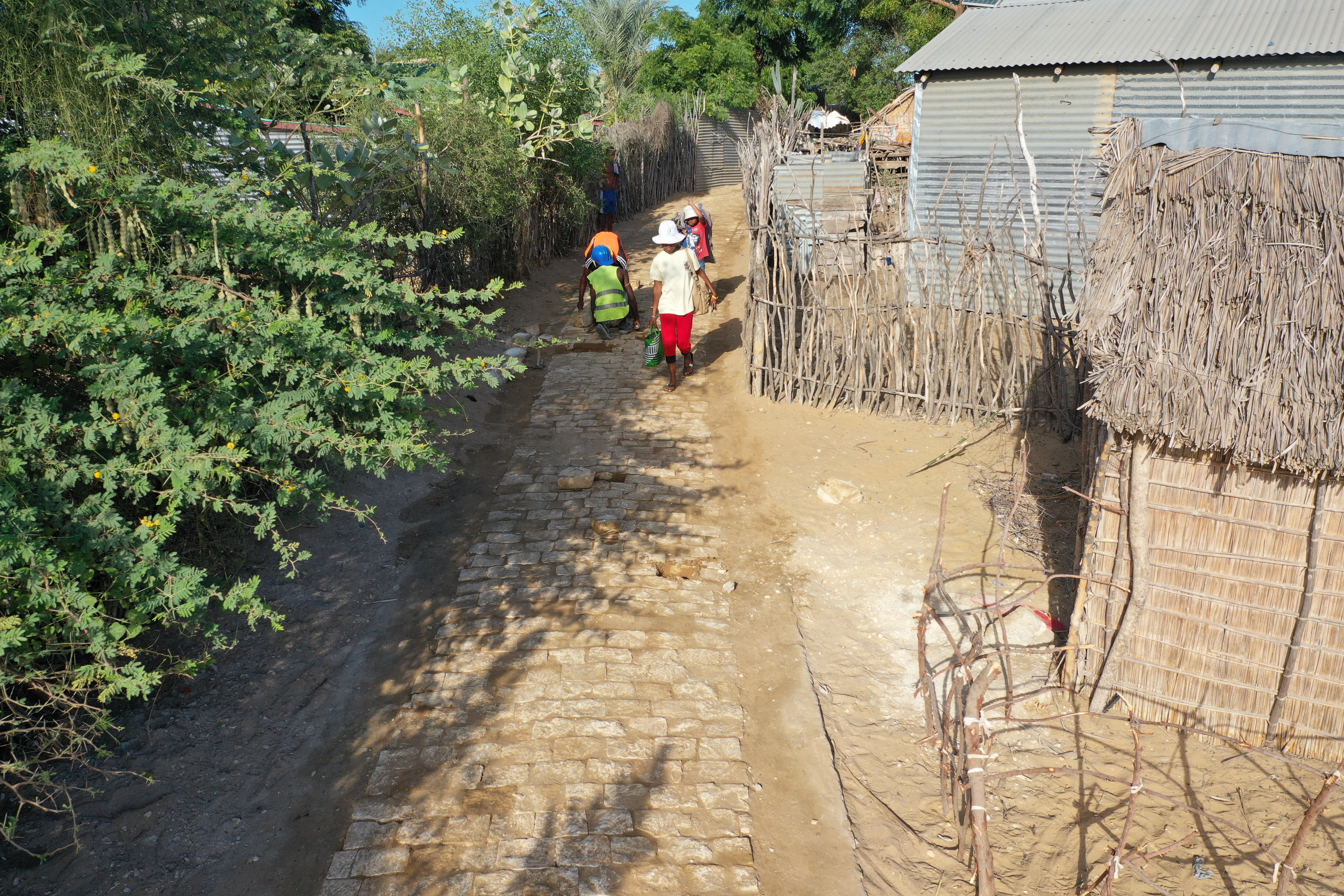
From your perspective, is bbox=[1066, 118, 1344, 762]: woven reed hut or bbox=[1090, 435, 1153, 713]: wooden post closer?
bbox=[1066, 118, 1344, 762]: woven reed hut

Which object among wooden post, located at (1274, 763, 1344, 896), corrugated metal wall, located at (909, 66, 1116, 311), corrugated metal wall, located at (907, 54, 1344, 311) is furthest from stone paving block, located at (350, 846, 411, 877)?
corrugated metal wall, located at (909, 66, 1116, 311)

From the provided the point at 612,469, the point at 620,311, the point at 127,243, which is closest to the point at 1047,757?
the point at 612,469

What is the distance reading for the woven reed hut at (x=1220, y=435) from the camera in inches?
131

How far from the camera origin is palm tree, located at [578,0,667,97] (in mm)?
31500

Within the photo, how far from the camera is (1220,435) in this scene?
3436 mm

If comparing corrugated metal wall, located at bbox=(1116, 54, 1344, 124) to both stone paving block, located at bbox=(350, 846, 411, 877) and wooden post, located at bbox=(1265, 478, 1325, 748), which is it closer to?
wooden post, located at bbox=(1265, 478, 1325, 748)

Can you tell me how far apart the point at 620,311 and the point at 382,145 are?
3.13 m

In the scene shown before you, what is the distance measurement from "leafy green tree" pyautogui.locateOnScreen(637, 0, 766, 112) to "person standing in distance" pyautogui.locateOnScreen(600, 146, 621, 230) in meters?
9.66

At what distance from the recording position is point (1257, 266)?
3389 mm

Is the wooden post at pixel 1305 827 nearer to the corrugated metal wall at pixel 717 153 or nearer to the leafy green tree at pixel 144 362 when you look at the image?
the leafy green tree at pixel 144 362

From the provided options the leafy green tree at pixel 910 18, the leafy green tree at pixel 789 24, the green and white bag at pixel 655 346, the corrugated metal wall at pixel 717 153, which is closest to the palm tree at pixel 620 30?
the leafy green tree at pixel 789 24

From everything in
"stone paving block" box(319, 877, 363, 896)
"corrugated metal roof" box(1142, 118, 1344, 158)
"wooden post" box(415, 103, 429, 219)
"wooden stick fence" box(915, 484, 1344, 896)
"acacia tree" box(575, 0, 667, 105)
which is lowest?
"stone paving block" box(319, 877, 363, 896)

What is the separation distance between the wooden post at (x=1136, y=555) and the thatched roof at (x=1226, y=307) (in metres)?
0.15

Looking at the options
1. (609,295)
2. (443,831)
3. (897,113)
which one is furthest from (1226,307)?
(897,113)
